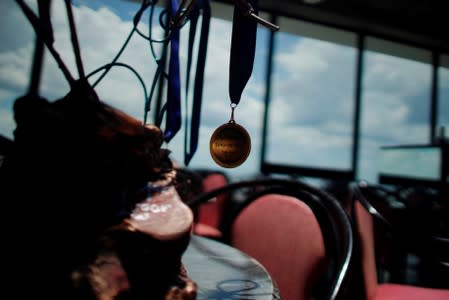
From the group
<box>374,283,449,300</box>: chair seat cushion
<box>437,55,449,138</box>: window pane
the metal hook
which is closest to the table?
the metal hook

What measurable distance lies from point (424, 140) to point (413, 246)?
21.0 ft

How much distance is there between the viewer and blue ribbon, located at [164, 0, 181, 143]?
56cm

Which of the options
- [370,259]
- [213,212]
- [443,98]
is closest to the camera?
[370,259]

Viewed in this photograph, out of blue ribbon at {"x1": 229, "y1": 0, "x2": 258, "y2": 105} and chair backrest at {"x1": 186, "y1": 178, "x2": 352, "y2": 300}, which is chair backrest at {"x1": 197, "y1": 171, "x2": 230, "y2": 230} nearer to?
chair backrest at {"x1": 186, "y1": 178, "x2": 352, "y2": 300}

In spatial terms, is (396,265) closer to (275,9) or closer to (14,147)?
(14,147)

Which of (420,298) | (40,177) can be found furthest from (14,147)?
(420,298)

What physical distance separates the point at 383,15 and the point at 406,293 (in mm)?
5774

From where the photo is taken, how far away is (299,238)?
75 cm

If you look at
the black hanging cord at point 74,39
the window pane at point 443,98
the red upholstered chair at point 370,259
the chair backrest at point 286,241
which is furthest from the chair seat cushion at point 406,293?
the window pane at point 443,98

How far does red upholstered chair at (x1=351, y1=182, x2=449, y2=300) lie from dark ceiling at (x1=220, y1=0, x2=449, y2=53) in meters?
4.44

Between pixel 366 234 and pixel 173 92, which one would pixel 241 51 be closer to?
pixel 173 92

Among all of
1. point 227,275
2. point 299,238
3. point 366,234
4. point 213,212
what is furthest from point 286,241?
point 213,212

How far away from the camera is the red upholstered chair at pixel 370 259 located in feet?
3.38

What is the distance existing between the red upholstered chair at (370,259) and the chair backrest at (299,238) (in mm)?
316
